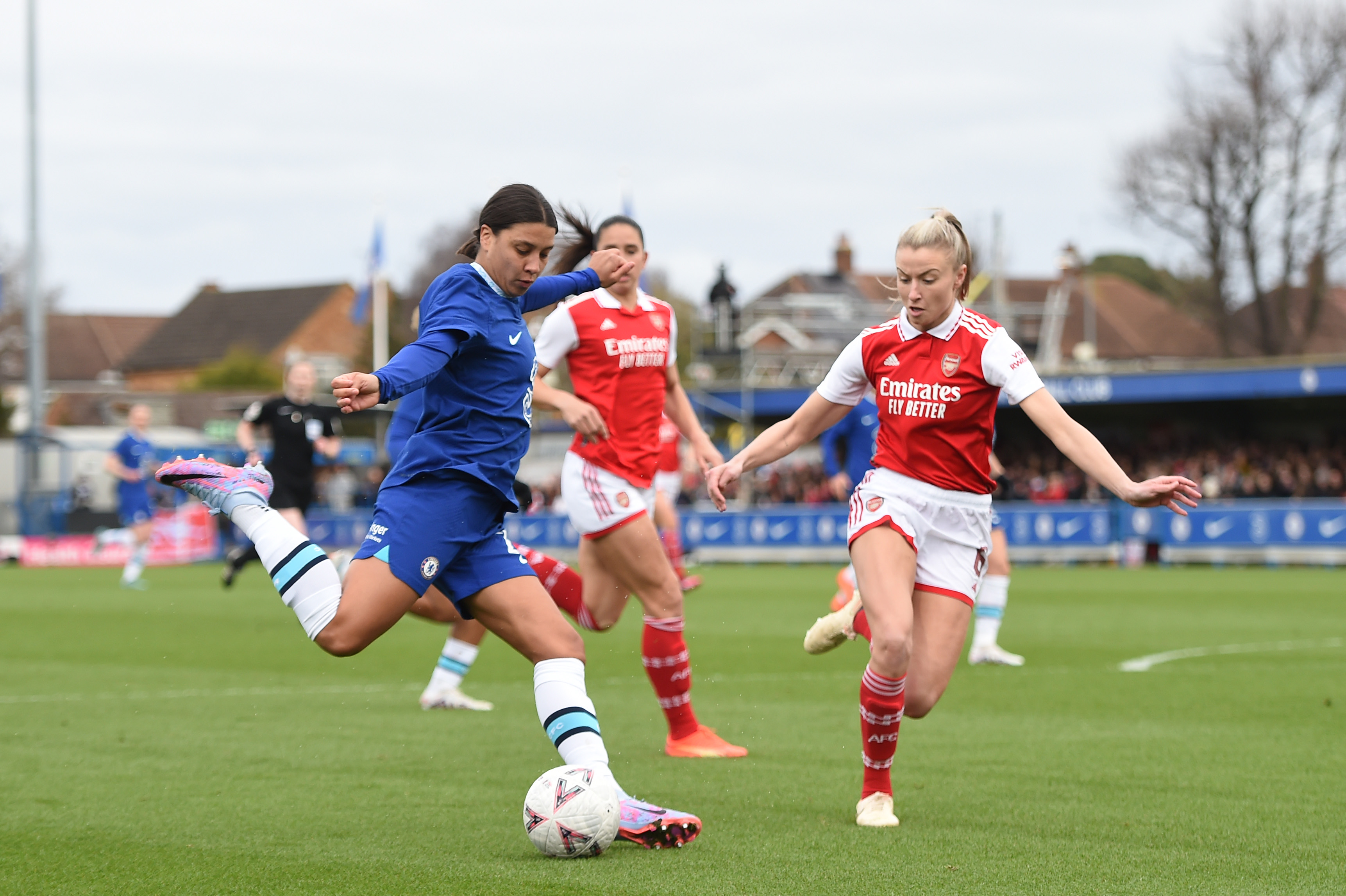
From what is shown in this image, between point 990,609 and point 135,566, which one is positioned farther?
point 135,566

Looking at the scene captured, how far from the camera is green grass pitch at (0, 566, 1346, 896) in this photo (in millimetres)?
4742

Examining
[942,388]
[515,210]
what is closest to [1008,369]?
[942,388]

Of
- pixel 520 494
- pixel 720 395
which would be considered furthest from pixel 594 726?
pixel 720 395

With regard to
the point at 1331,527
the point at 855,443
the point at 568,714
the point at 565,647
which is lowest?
the point at 1331,527

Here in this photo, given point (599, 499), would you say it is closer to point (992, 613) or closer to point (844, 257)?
point (992, 613)

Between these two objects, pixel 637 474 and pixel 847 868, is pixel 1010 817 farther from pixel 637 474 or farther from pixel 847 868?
pixel 637 474

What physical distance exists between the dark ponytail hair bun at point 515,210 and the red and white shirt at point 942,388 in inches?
51.8

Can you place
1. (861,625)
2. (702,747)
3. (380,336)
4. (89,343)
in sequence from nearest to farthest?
(861,625) → (702,747) → (380,336) → (89,343)

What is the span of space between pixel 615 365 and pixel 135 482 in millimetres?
16246

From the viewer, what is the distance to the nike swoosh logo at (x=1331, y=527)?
2519cm

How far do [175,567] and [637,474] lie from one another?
77.9ft

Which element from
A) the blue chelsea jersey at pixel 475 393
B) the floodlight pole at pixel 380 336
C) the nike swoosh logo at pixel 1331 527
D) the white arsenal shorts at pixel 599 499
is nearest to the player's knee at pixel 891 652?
the blue chelsea jersey at pixel 475 393

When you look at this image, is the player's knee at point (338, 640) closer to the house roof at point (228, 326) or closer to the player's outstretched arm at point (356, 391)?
the player's outstretched arm at point (356, 391)

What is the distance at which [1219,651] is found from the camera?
12.3 m
